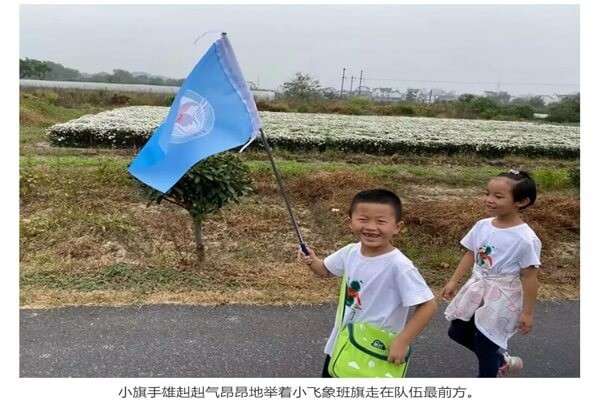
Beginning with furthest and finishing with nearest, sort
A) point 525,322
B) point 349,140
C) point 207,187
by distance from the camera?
point 349,140 < point 207,187 < point 525,322

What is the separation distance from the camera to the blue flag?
2346 millimetres

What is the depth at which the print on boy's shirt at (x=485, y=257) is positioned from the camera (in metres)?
2.43

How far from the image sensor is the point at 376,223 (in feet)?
6.36

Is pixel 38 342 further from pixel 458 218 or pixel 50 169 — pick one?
pixel 50 169

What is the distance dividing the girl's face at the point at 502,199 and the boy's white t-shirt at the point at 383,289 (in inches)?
26.6

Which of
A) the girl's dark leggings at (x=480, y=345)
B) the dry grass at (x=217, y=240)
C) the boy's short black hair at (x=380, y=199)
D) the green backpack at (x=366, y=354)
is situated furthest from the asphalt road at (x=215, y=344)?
the boy's short black hair at (x=380, y=199)

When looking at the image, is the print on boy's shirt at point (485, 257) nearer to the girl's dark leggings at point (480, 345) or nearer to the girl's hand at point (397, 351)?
the girl's dark leggings at point (480, 345)

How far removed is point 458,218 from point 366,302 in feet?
13.7

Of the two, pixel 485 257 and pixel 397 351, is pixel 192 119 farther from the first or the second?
pixel 485 257

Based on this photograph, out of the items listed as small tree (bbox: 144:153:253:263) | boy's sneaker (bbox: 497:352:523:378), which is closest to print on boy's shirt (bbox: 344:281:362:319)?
boy's sneaker (bbox: 497:352:523:378)

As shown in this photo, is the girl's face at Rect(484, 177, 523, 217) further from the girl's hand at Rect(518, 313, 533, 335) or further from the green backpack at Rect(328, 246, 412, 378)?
the green backpack at Rect(328, 246, 412, 378)

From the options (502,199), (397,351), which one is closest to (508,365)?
(502,199)

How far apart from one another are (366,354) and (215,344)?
1381 millimetres

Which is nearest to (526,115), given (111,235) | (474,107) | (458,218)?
(474,107)
